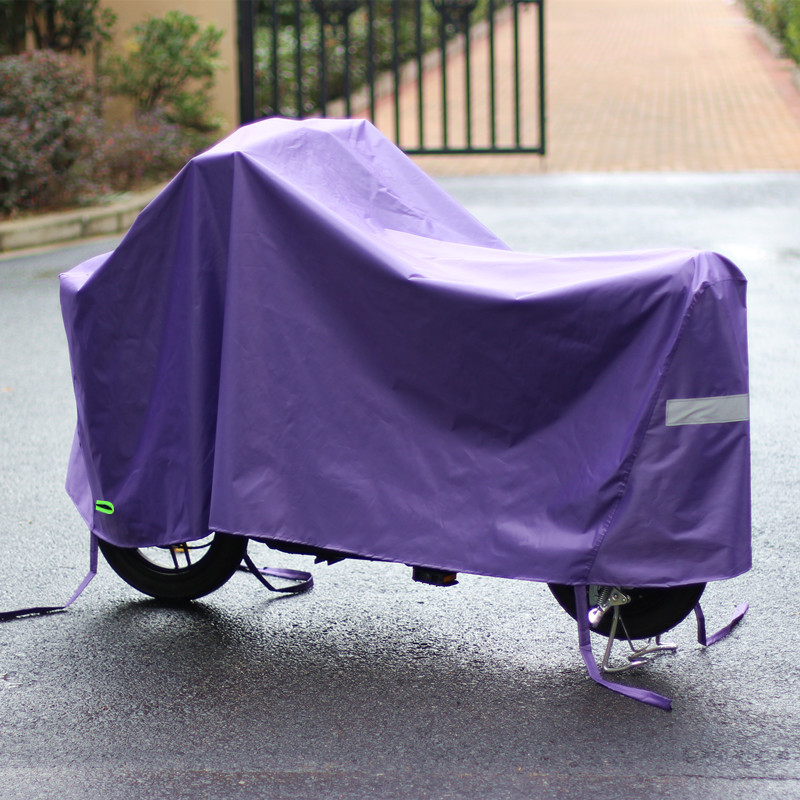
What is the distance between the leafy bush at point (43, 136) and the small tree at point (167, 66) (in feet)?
7.27

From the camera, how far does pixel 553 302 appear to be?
124 inches

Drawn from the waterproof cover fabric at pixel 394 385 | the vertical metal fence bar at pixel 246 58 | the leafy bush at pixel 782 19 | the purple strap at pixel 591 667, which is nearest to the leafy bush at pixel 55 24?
the vertical metal fence bar at pixel 246 58

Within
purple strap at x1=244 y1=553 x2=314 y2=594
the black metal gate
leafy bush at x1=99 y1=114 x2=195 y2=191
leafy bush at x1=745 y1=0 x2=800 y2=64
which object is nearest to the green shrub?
leafy bush at x1=745 y1=0 x2=800 y2=64

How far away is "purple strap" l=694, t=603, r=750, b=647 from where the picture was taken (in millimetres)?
3598

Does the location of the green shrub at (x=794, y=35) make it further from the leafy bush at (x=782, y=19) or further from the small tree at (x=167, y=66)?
the small tree at (x=167, y=66)

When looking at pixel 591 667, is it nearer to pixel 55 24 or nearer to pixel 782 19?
pixel 55 24

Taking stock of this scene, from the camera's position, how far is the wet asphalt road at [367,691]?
118 inches

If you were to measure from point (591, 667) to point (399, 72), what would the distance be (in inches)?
701

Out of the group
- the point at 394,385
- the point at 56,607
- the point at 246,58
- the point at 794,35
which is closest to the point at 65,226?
the point at 246,58


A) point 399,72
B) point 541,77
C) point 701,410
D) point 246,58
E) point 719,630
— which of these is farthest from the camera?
point 399,72

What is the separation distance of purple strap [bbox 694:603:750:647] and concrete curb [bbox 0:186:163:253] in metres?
8.34

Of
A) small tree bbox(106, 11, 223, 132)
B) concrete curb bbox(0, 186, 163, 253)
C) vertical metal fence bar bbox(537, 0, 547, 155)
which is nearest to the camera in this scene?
concrete curb bbox(0, 186, 163, 253)

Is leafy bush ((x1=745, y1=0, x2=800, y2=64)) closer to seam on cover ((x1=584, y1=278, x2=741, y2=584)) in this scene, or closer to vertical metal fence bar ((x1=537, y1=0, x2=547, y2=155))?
vertical metal fence bar ((x1=537, y1=0, x2=547, y2=155))

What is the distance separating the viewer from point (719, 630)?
3.73 metres
